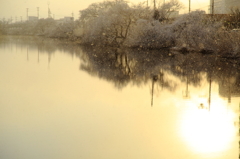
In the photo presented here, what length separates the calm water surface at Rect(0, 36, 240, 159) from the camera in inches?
235

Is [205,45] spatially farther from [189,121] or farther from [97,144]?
[97,144]

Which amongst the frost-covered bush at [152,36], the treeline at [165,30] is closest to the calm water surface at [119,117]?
the treeline at [165,30]

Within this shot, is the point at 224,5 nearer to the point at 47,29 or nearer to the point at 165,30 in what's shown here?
the point at 47,29

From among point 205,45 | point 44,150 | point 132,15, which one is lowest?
point 44,150

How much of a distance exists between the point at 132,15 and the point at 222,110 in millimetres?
32358

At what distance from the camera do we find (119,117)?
809cm

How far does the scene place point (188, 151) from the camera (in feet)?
19.4

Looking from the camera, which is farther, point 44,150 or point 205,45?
point 205,45

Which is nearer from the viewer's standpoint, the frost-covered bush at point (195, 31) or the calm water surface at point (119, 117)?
the calm water surface at point (119, 117)

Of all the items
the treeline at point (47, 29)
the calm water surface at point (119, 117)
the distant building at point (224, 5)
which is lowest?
the calm water surface at point (119, 117)

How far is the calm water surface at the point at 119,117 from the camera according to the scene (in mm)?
5969

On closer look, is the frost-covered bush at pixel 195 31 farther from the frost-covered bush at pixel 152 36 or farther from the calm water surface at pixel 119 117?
the calm water surface at pixel 119 117

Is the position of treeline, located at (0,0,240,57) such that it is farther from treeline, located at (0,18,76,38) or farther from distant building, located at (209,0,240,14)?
distant building, located at (209,0,240,14)

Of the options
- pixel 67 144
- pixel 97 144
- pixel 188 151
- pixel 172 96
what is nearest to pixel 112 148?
pixel 97 144
